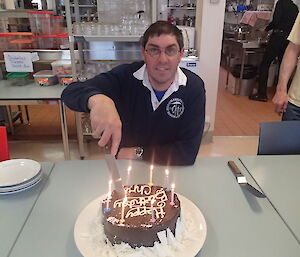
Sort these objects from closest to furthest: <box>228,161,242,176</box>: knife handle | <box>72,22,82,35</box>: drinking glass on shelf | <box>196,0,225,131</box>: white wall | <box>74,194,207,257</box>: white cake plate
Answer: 1. <box>74,194,207,257</box>: white cake plate
2. <box>228,161,242,176</box>: knife handle
3. <box>72,22,82,35</box>: drinking glass on shelf
4. <box>196,0,225,131</box>: white wall

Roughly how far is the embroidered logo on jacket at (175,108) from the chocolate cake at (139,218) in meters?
0.74

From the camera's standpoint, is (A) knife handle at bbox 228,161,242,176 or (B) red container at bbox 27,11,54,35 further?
(B) red container at bbox 27,11,54,35

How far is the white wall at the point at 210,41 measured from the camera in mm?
2971

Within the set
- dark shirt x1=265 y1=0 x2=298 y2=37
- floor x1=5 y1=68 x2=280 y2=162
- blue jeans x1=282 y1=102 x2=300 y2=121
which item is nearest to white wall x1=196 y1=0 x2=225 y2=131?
floor x1=5 y1=68 x2=280 y2=162

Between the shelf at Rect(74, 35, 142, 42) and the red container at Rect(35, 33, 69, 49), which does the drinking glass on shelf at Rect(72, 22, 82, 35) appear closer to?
the shelf at Rect(74, 35, 142, 42)

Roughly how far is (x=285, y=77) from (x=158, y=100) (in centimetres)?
90

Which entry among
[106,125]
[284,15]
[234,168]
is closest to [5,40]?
[106,125]

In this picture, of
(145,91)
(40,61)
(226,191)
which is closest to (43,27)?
(40,61)

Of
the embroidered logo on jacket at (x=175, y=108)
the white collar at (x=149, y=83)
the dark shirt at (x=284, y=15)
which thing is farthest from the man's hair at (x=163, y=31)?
the dark shirt at (x=284, y=15)

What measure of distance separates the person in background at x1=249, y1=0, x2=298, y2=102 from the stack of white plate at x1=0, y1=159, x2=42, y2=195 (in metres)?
4.32

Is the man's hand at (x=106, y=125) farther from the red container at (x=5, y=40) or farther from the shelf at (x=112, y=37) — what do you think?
the red container at (x=5, y=40)

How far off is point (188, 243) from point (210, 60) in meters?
2.56

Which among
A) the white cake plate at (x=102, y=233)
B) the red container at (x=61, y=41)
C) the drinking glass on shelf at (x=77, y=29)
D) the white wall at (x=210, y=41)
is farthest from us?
the red container at (x=61, y=41)

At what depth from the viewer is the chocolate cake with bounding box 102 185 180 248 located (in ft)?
2.93
